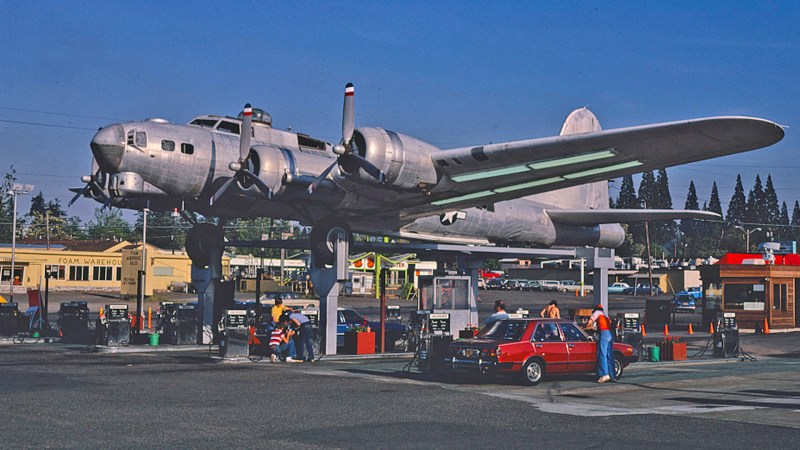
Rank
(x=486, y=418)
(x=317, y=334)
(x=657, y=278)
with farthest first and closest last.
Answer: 1. (x=657, y=278)
2. (x=317, y=334)
3. (x=486, y=418)

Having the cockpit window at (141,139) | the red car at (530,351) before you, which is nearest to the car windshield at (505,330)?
the red car at (530,351)

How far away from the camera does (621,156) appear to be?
24.9 m

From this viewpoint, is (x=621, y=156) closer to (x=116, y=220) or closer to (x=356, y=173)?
(x=356, y=173)

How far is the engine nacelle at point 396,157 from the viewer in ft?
83.7

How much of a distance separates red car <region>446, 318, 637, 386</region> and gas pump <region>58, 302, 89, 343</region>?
1905 centimetres

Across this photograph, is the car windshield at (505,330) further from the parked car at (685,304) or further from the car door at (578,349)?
the parked car at (685,304)

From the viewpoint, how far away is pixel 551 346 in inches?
784

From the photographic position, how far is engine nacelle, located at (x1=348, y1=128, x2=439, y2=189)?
25.5 metres

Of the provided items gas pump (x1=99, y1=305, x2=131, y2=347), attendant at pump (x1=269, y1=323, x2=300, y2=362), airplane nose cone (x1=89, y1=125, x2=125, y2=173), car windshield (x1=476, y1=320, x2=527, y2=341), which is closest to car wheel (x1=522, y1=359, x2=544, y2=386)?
car windshield (x1=476, y1=320, x2=527, y2=341)

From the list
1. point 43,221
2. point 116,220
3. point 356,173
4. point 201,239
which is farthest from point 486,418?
point 116,220

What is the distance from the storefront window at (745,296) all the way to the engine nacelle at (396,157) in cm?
2100

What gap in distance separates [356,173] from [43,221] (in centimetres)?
13263

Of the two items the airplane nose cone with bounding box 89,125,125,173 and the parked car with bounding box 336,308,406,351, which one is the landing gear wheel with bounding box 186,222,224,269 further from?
the airplane nose cone with bounding box 89,125,125,173

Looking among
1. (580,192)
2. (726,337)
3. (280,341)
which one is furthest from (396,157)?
(580,192)
